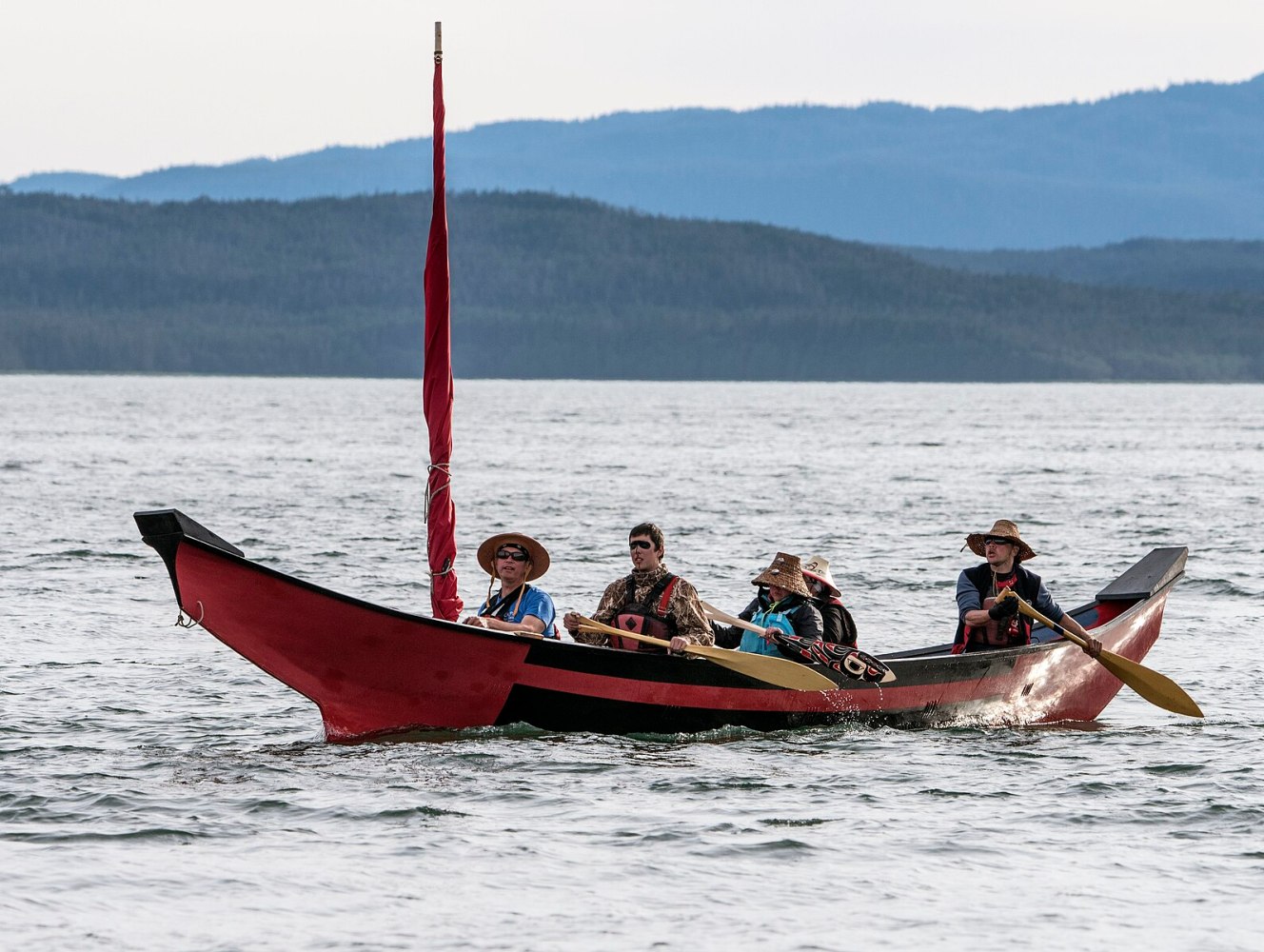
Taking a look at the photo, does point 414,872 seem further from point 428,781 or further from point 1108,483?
point 1108,483

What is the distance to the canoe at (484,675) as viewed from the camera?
12.4 metres

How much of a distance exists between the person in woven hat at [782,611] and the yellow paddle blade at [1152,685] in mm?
3059

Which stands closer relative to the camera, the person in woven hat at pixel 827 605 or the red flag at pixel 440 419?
the red flag at pixel 440 419

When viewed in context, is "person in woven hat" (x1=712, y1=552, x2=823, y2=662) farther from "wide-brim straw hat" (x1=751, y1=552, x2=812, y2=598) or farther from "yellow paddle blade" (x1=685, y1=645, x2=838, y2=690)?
"yellow paddle blade" (x1=685, y1=645, x2=838, y2=690)

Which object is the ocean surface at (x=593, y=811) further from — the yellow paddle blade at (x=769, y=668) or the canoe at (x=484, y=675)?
the yellow paddle blade at (x=769, y=668)

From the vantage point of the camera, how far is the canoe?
12422 mm

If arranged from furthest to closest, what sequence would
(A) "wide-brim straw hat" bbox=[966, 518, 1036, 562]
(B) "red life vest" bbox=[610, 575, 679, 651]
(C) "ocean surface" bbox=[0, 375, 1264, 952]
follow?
(A) "wide-brim straw hat" bbox=[966, 518, 1036, 562] < (B) "red life vest" bbox=[610, 575, 679, 651] < (C) "ocean surface" bbox=[0, 375, 1264, 952]

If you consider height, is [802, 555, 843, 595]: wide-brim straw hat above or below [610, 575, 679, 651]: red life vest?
above

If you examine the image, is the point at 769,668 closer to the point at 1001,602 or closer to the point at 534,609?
the point at 534,609

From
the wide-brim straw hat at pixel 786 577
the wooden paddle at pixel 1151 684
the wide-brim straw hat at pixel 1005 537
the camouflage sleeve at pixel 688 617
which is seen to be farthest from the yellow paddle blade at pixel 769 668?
the wooden paddle at pixel 1151 684

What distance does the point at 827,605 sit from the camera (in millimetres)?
14461

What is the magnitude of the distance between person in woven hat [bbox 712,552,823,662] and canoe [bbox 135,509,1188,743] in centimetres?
37

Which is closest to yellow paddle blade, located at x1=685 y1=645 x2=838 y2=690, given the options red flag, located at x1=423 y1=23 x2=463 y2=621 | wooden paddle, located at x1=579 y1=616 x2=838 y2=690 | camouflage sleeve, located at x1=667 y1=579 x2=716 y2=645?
wooden paddle, located at x1=579 y1=616 x2=838 y2=690

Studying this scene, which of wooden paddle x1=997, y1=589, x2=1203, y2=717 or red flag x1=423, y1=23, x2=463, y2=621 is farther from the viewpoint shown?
wooden paddle x1=997, y1=589, x2=1203, y2=717
